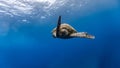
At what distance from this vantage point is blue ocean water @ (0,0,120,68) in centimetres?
1956

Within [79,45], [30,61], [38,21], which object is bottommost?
[30,61]

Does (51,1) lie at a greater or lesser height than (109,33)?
greater

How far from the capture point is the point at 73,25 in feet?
82.7

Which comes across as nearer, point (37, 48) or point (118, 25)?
point (118, 25)

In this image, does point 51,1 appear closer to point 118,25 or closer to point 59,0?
point 59,0

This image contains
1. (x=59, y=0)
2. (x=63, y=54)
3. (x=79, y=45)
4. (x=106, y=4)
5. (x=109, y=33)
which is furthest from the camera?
(x=63, y=54)

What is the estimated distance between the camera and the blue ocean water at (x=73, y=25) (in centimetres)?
1956

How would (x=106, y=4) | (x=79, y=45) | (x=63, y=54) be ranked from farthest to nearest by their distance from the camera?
(x=63, y=54), (x=79, y=45), (x=106, y=4)

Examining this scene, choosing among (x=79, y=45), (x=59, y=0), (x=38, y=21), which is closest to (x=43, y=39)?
(x=79, y=45)

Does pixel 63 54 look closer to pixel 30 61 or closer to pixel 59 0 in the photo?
pixel 30 61

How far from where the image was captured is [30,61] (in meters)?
37.2

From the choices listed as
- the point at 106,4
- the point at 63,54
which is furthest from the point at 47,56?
the point at 106,4

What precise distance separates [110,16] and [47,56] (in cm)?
1800

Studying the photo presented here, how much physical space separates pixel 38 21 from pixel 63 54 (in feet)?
34.7
